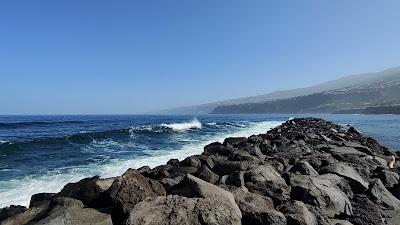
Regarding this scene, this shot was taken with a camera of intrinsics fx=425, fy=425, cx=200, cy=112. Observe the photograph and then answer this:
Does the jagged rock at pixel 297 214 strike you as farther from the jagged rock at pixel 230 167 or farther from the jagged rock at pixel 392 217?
the jagged rock at pixel 230 167

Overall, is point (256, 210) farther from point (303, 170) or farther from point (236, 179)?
point (303, 170)

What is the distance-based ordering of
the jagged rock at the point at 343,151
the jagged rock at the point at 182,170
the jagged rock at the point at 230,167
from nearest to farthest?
the jagged rock at the point at 230,167, the jagged rock at the point at 182,170, the jagged rock at the point at 343,151

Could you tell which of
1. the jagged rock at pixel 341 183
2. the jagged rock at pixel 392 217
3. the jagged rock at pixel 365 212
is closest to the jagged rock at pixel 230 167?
the jagged rock at pixel 341 183

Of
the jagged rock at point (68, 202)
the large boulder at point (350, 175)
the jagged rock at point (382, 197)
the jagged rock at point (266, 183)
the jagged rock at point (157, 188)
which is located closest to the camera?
the jagged rock at point (68, 202)

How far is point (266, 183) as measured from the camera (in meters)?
8.65

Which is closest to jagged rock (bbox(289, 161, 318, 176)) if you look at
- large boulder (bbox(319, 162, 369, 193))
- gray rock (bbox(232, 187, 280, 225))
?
large boulder (bbox(319, 162, 369, 193))

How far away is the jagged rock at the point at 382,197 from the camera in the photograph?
8.73 m

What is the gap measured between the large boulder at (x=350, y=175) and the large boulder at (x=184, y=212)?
4542 mm

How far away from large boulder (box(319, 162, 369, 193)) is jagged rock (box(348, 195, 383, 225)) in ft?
4.92

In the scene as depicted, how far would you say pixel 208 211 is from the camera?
6227 millimetres

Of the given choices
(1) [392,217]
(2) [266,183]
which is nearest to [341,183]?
(1) [392,217]

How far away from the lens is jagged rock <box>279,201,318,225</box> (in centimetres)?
673

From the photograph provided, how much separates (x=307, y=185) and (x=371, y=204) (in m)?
1.23

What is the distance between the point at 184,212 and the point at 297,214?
1.94 meters
